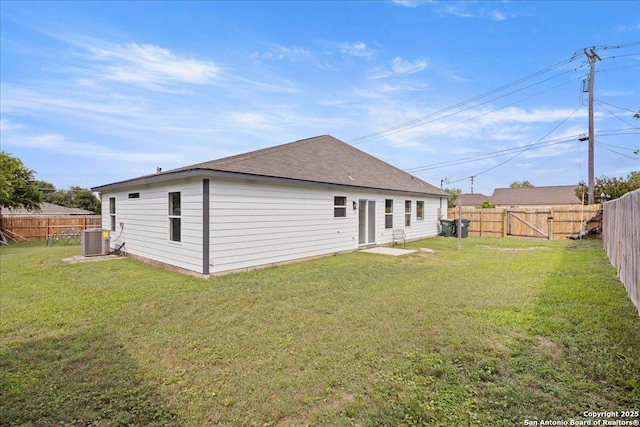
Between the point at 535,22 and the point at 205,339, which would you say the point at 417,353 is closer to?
the point at 205,339

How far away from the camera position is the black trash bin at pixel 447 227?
1703cm

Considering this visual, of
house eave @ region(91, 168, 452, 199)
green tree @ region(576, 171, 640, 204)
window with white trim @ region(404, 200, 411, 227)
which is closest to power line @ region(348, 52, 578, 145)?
green tree @ region(576, 171, 640, 204)

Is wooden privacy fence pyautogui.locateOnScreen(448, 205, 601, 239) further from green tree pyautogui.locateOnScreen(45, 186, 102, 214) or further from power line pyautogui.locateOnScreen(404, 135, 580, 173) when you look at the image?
green tree pyautogui.locateOnScreen(45, 186, 102, 214)

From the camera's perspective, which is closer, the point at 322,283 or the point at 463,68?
the point at 322,283

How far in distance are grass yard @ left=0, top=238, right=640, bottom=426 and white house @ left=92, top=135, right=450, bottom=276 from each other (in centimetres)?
145

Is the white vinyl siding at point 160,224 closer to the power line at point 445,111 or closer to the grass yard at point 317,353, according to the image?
the grass yard at point 317,353

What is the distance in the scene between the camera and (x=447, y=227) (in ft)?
56.2

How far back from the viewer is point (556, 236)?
15.6m

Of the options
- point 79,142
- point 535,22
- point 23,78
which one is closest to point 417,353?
point 535,22

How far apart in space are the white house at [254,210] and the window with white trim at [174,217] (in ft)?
0.09

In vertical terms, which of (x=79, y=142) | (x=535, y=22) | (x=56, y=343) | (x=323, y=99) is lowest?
(x=56, y=343)

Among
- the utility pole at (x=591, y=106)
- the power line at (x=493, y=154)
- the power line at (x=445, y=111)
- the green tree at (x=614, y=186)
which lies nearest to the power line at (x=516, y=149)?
the power line at (x=493, y=154)

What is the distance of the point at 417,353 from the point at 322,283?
331cm

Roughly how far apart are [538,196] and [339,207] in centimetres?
4107
